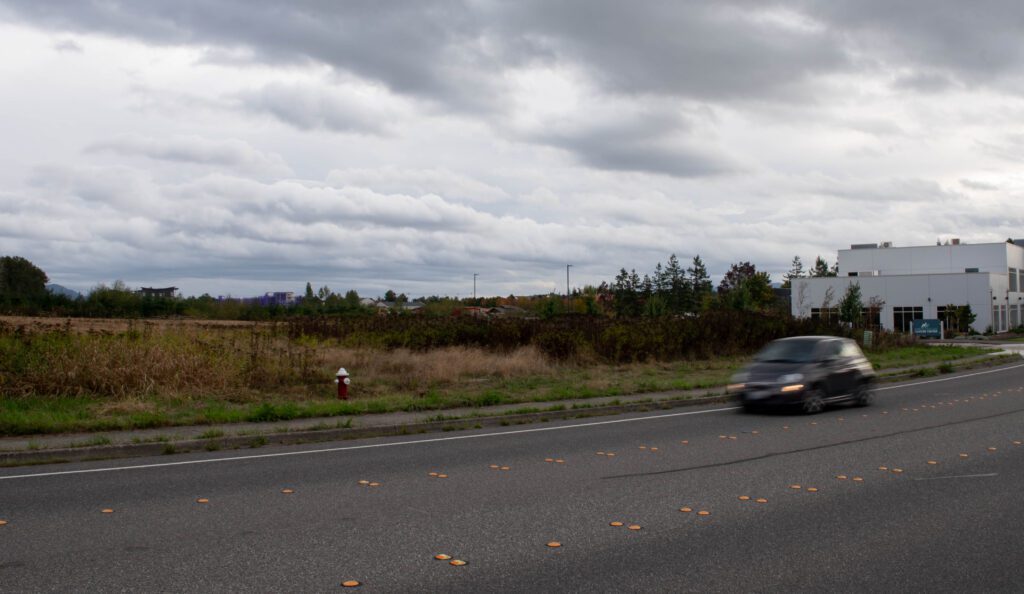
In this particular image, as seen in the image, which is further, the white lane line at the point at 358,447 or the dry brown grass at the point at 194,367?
the dry brown grass at the point at 194,367

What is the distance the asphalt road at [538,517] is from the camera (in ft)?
18.6

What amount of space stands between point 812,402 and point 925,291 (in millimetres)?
64752

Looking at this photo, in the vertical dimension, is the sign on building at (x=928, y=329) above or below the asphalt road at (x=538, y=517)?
above

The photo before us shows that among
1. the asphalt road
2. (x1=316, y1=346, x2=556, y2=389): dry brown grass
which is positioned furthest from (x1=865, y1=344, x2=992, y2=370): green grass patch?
the asphalt road

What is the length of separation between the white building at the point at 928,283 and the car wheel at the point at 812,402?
155 feet

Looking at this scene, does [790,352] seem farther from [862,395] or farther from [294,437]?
[294,437]

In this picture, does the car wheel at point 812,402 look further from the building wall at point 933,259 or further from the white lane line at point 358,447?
the building wall at point 933,259

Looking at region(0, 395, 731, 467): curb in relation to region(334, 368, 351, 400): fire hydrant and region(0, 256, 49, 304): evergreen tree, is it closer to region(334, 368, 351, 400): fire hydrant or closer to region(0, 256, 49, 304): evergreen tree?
region(334, 368, 351, 400): fire hydrant

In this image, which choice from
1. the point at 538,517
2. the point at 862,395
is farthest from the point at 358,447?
the point at 862,395

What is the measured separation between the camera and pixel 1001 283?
252 ft

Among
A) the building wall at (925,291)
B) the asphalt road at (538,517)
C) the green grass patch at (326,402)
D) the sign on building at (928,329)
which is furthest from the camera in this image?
the building wall at (925,291)

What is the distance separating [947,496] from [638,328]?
20.6 meters

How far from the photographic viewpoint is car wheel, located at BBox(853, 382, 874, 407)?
667 inches

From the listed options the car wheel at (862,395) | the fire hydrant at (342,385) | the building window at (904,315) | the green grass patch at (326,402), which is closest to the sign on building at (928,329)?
the building window at (904,315)
